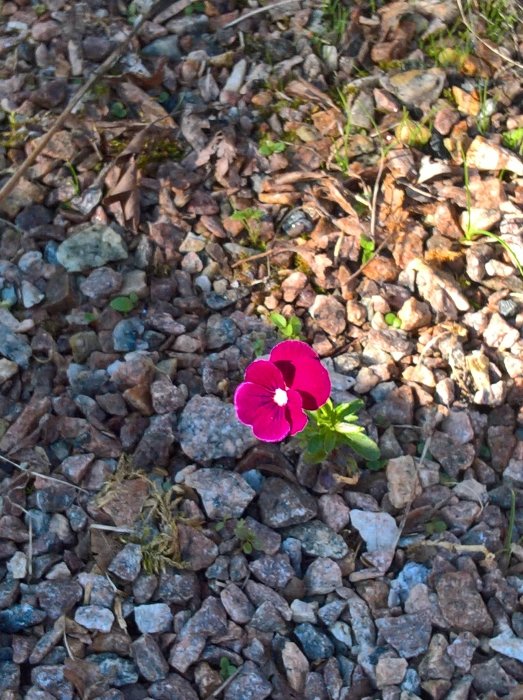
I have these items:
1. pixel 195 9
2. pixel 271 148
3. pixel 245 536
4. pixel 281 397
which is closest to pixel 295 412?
pixel 281 397

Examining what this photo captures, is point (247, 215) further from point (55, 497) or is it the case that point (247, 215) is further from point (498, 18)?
point (498, 18)

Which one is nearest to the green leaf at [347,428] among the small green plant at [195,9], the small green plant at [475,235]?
the small green plant at [475,235]

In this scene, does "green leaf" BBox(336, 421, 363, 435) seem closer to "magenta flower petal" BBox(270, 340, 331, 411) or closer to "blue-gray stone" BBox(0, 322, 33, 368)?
"magenta flower petal" BBox(270, 340, 331, 411)

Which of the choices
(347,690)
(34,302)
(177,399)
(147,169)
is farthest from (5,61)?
(347,690)

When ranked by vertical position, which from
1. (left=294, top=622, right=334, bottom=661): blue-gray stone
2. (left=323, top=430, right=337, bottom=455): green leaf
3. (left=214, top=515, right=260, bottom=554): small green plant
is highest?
(left=323, top=430, right=337, bottom=455): green leaf

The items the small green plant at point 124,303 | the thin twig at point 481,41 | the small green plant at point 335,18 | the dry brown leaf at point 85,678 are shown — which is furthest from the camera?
the small green plant at point 335,18

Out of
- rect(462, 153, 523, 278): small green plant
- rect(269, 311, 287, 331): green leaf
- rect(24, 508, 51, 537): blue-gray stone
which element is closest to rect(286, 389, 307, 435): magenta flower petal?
rect(269, 311, 287, 331): green leaf

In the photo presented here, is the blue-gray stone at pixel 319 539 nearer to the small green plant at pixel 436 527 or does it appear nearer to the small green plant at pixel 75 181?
the small green plant at pixel 436 527
